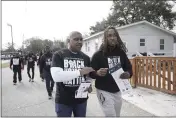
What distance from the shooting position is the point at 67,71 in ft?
8.63

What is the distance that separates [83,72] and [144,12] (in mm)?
37527

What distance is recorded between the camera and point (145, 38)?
2338 cm

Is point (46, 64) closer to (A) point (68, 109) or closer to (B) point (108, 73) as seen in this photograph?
(B) point (108, 73)

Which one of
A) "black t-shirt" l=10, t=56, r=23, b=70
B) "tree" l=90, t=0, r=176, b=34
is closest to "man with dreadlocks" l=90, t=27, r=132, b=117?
"black t-shirt" l=10, t=56, r=23, b=70

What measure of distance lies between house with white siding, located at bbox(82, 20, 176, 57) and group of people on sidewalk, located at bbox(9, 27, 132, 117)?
1913 centimetres

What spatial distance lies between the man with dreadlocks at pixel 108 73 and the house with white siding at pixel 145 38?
19.1 m

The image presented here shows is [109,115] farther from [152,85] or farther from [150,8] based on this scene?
[150,8]

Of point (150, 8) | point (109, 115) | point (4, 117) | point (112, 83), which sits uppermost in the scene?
point (150, 8)

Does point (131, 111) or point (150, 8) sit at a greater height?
point (150, 8)

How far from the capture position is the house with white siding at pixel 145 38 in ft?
75.0

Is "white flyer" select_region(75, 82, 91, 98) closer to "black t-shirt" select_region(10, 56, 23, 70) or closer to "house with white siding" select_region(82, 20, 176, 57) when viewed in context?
"black t-shirt" select_region(10, 56, 23, 70)

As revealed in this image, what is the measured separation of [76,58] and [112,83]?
2.27 feet

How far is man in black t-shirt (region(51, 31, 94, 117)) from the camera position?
2.64 m

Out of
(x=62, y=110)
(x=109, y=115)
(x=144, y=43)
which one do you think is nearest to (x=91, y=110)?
(x=109, y=115)
